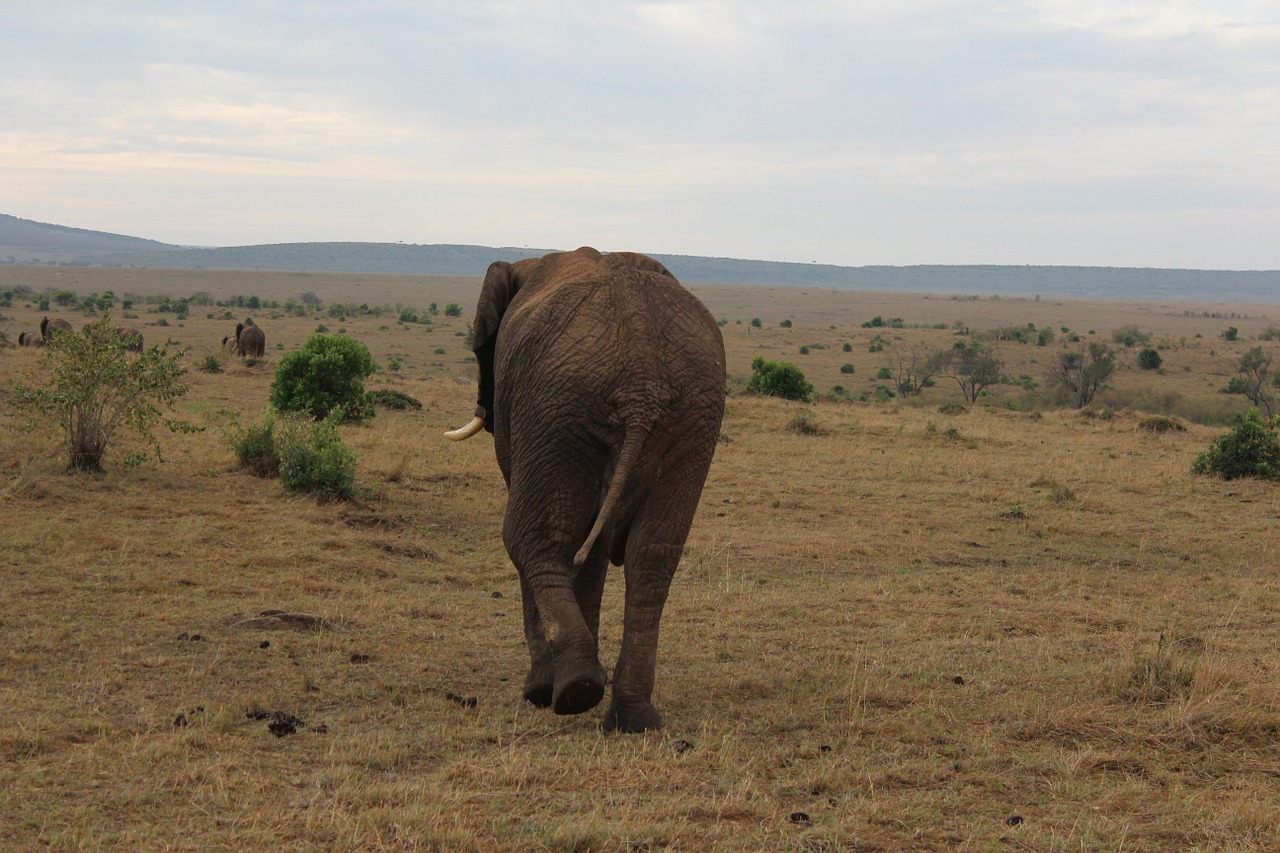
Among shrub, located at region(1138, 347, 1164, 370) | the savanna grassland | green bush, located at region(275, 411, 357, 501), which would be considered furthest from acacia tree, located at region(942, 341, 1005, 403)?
green bush, located at region(275, 411, 357, 501)

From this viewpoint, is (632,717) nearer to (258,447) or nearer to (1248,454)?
(258,447)

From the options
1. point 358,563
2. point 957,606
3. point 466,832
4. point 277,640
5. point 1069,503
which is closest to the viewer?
point 466,832

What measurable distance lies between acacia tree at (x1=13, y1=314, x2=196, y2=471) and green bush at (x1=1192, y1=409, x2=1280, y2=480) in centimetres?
1320

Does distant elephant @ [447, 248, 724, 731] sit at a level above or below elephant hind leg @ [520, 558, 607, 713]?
above

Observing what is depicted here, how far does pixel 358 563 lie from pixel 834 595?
12.6ft

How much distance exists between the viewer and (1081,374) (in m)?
31.8

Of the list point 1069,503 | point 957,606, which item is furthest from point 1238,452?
point 957,606

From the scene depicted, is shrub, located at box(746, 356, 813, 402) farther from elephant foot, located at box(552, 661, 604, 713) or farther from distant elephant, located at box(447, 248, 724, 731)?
elephant foot, located at box(552, 661, 604, 713)

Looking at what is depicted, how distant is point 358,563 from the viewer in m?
9.29

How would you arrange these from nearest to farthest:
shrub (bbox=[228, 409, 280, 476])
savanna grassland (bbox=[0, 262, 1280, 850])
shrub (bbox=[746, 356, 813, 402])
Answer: savanna grassland (bbox=[0, 262, 1280, 850]) < shrub (bbox=[228, 409, 280, 476]) < shrub (bbox=[746, 356, 813, 402])

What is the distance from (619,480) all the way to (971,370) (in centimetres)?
3216

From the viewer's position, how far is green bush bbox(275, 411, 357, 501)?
1155cm

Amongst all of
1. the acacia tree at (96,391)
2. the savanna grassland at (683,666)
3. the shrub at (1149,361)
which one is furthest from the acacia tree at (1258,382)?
the acacia tree at (96,391)

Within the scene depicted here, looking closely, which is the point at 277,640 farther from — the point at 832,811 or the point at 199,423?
the point at 199,423
